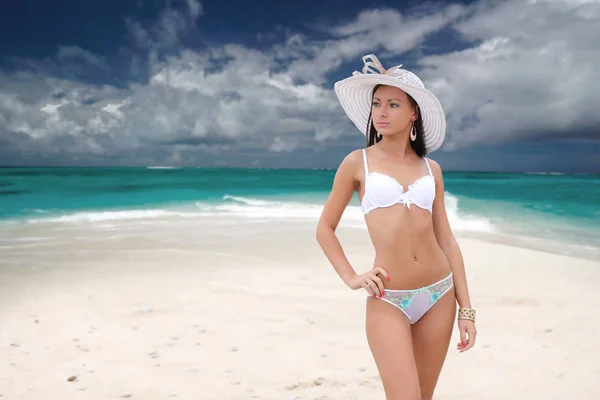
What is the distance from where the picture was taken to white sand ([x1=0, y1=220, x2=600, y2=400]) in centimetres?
486

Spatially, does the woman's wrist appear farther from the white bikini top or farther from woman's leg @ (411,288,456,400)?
the white bikini top

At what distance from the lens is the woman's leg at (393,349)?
94.0 inches

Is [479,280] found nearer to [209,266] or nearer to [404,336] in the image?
[209,266]

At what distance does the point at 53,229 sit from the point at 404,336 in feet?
53.5

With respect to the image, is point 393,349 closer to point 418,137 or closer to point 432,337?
point 432,337

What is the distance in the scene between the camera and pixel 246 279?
880 cm

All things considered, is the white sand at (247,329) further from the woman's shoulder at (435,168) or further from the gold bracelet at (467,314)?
the woman's shoulder at (435,168)

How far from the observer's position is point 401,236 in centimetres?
261

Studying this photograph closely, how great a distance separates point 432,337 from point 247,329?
157 inches

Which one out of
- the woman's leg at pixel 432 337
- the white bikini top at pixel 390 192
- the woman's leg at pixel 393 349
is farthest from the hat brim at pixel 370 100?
the woman's leg at pixel 393 349

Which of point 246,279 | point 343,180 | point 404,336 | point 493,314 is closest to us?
point 404,336

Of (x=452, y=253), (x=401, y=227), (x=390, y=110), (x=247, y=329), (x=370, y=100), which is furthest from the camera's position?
(x=247, y=329)

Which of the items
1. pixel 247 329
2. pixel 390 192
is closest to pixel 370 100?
pixel 390 192

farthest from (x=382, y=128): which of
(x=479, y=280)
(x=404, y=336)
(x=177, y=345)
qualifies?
(x=479, y=280)
